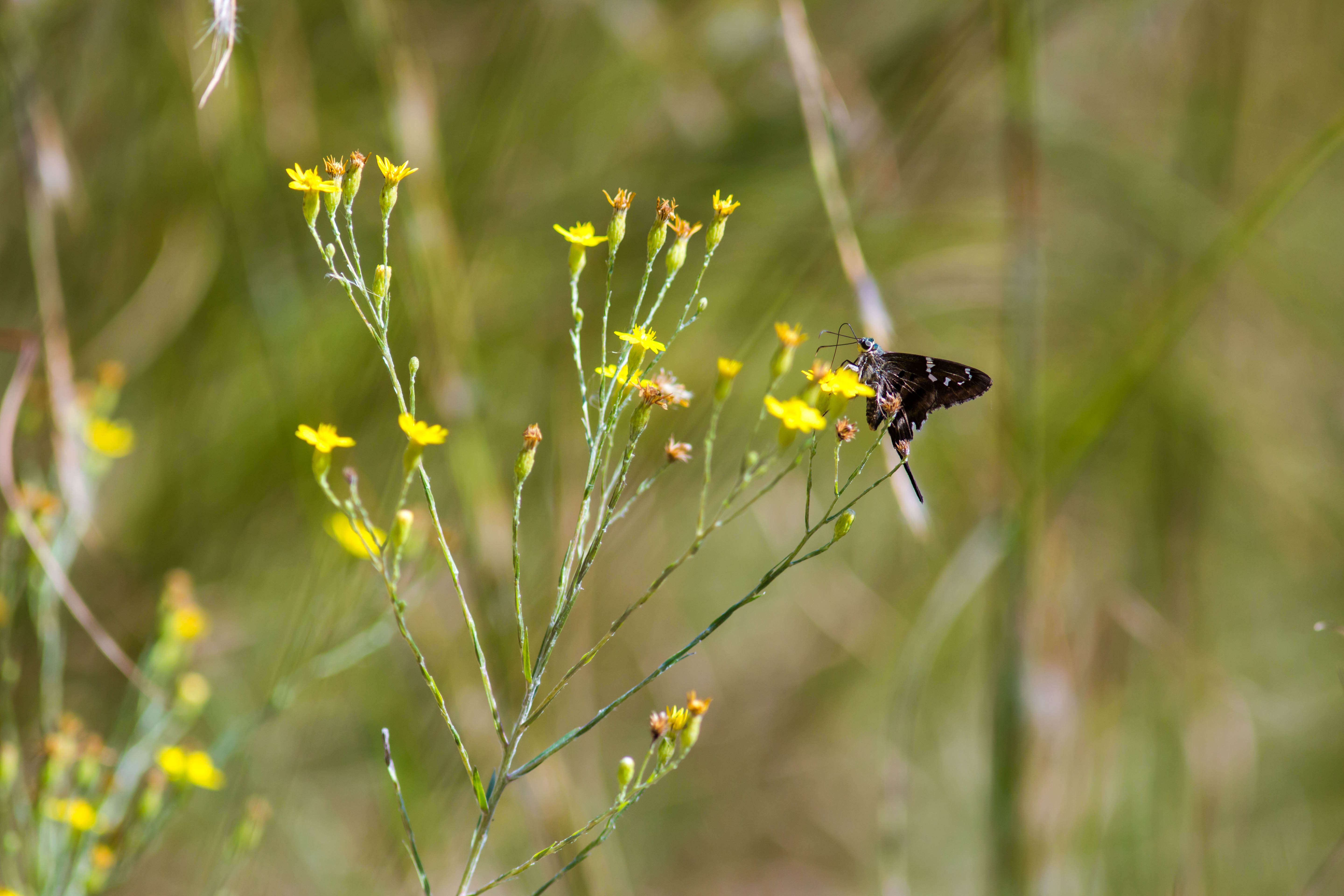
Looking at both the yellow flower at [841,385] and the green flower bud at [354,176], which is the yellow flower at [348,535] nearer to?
the green flower bud at [354,176]

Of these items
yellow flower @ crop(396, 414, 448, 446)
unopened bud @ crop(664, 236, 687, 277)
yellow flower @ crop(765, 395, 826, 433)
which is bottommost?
yellow flower @ crop(765, 395, 826, 433)

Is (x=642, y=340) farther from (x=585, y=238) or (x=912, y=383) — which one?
(x=912, y=383)

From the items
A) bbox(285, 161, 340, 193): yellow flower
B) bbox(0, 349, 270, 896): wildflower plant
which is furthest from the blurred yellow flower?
bbox(285, 161, 340, 193): yellow flower

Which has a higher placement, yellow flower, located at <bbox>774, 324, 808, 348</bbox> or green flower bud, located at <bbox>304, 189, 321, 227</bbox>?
green flower bud, located at <bbox>304, 189, 321, 227</bbox>

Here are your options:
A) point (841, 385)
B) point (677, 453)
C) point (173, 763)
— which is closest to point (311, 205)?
point (677, 453)

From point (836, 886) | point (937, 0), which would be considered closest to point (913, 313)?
point (937, 0)

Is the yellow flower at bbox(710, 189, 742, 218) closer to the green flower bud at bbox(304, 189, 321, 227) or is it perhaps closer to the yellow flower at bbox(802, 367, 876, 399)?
the yellow flower at bbox(802, 367, 876, 399)

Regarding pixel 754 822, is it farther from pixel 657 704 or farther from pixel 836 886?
pixel 657 704

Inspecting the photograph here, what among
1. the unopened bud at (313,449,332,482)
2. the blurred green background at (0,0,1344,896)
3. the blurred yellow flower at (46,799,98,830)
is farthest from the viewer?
the blurred green background at (0,0,1344,896)
